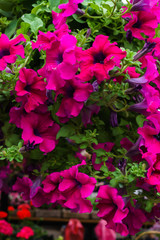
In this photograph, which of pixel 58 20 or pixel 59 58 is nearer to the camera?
pixel 59 58

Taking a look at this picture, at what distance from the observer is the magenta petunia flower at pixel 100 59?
0.66m

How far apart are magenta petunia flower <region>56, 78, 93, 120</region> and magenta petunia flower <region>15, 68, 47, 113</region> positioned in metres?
0.05

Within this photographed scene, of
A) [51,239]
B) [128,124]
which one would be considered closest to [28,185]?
[128,124]

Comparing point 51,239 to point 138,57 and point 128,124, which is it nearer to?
point 128,124

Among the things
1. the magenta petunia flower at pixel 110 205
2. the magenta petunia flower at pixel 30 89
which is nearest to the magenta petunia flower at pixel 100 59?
the magenta petunia flower at pixel 30 89

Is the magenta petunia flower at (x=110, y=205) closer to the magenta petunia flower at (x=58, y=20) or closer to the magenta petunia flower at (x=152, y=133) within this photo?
the magenta petunia flower at (x=152, y=133)

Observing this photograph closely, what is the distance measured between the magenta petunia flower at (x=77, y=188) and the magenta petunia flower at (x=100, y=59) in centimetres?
20

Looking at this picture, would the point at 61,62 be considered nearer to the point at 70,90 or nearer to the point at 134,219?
the point at 70,90

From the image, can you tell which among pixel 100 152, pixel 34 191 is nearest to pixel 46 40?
pixel 100 152

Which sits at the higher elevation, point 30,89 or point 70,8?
point 70,8

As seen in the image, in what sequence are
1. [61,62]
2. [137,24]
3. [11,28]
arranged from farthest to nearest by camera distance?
[11,28] < [137,24] < [61,62]

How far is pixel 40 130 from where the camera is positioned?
80cm

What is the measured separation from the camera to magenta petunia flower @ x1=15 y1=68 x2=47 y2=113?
0.73 metres

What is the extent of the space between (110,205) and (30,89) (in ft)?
1.07
